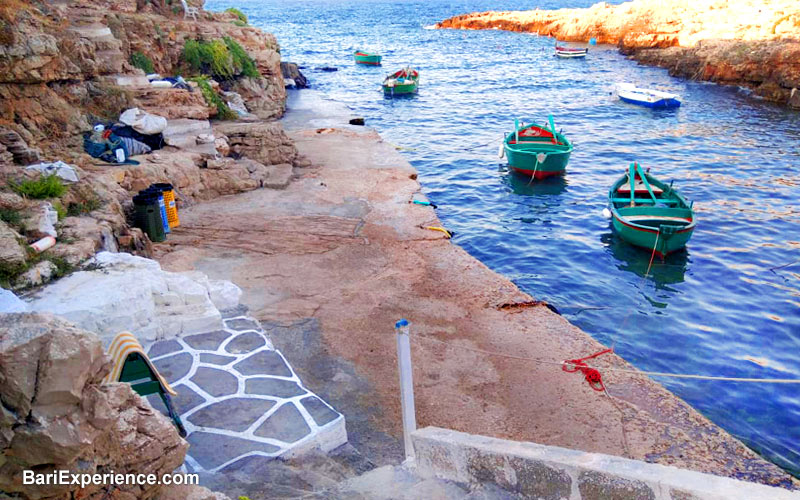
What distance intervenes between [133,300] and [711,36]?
4646 centimetres

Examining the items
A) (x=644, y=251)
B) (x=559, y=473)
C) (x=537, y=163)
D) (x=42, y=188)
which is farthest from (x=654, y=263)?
(x=42, y=188)

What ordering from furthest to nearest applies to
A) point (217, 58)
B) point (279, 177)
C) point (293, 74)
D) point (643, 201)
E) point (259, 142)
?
point (293, 74) → point (217, 58) → point (259, 142) → point (279, 177) → point (643, 201)

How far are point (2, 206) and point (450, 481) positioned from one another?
8.54 meters

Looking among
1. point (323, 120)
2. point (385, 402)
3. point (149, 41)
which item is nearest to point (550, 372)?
point (385, 402)

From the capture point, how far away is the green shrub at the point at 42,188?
10367 mm

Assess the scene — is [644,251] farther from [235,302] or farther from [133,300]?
[133,300]

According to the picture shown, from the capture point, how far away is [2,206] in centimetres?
963

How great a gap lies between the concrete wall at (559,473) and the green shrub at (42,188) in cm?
861

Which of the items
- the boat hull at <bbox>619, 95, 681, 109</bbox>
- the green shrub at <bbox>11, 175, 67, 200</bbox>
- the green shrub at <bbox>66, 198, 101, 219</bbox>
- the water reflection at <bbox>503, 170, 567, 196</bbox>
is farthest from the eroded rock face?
the boat hull at <bbox>619, 95, 681, 109</bbox>

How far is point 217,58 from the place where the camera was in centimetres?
2347

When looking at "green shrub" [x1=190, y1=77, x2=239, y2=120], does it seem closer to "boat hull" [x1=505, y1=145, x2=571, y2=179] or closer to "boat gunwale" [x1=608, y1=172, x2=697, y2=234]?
"boat hull" [x1=505, y1=145, x2=571, y2=179]

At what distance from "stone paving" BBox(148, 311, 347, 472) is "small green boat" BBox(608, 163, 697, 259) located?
34.6 ft

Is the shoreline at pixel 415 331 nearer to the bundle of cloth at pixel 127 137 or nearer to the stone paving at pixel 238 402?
the stone paving at pixel 238 402

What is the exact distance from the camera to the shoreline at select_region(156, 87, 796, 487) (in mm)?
7879
